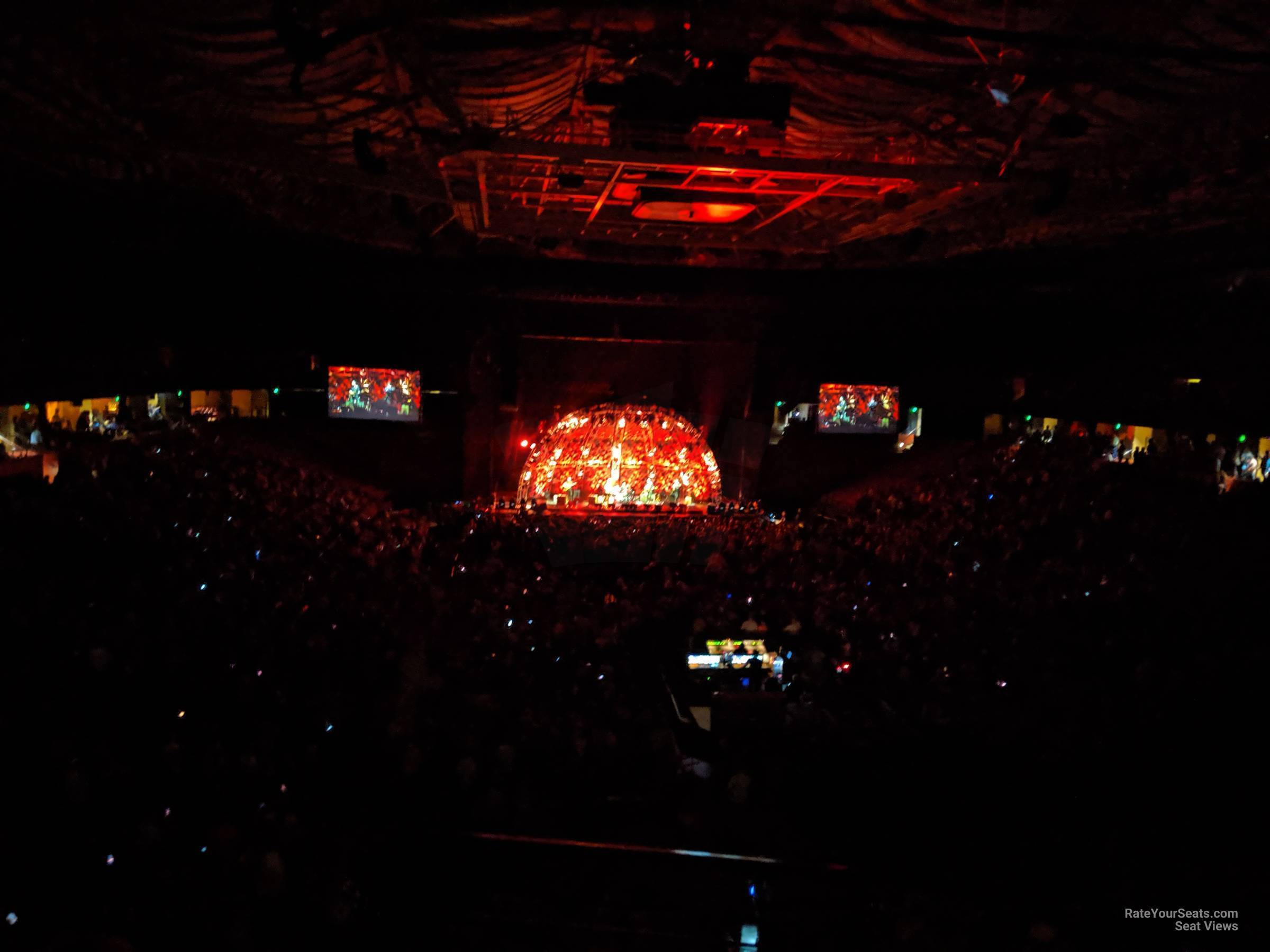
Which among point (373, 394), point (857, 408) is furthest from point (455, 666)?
point (857, 408)

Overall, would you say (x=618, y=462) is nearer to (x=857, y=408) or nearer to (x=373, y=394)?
(x=373, y=394)

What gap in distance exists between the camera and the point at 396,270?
8125 millimetres

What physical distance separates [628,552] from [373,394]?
4.35 metres

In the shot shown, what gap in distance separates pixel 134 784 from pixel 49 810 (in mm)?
275

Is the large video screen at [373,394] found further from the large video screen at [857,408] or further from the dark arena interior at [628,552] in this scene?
the large video screen at [857,408]

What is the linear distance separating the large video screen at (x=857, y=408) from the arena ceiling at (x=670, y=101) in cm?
576

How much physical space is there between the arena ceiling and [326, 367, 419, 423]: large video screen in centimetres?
520

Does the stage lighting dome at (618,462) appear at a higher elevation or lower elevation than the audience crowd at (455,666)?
higher

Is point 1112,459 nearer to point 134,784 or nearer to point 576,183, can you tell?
point 576,183

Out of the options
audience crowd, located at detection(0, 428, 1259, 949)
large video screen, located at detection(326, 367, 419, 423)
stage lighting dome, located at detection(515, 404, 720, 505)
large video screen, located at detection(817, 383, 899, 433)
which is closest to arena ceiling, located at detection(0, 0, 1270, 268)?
audience crowd, located at detection(0, 428, 1259, 949)

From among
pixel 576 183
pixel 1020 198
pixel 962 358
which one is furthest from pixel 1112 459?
pixel 576 183

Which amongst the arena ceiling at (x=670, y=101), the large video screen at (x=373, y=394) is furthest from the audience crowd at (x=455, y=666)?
the large video screen at (x=373, y=394)

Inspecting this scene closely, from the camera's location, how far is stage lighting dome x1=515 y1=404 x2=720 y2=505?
828 cm

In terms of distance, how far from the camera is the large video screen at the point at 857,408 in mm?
11008
